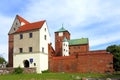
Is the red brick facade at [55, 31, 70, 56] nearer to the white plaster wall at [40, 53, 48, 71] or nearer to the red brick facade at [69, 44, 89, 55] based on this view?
the red brick facade at [69, 44, 89, 55]

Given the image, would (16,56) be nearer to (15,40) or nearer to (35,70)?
(15,40)

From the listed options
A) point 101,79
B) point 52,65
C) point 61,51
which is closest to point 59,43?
point 61,51

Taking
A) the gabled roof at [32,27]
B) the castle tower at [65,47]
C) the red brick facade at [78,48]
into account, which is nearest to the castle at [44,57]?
the gabled roof at [32,27]

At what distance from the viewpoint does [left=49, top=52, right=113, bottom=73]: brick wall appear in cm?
4591

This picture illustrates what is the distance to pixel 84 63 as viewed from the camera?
4772 cm

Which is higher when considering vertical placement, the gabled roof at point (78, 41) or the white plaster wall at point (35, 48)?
the gabled roof at point (78, 41)

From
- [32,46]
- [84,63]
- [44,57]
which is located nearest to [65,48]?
[44,57]

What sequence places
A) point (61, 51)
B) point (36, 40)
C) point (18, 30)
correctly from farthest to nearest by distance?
point (61, 51) → point (18, 30) → point (36, 40)

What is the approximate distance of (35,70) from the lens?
45.8 meters

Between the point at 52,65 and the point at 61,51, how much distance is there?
2432 centimetres

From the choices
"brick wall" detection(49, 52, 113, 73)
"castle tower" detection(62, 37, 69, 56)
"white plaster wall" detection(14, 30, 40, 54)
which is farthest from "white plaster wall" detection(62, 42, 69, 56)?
"white plaster wall" detection(14, 30, 40, 54)

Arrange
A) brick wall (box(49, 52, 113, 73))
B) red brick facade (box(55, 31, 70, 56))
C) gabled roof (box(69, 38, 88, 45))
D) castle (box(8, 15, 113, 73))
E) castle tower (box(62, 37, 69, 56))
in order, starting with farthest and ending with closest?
gabled roof (box(69, 38, 88, 45)) → red brick facade (box(55, 31, 70, 56)) → castle tower (box(62, 37, 69, 56)) → castle (box(8, 15, 113, 73)) → brick wall (box(49, 52, 113, 73))

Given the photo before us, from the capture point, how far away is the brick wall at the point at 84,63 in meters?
45.9

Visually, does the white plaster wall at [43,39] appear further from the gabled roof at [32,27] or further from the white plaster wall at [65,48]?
the white plaster wall at [65,48]
